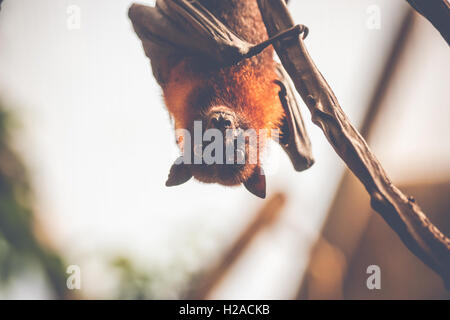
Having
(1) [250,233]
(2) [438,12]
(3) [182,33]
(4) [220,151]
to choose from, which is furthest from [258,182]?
(1) [250,233]

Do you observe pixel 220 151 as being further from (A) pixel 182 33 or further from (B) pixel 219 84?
(A) pixel 182 33

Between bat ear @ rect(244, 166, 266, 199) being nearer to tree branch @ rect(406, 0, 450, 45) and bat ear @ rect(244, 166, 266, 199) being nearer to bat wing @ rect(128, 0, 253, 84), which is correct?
bat wing @ rect(128, 0, 253, 84)

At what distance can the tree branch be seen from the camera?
1.08m

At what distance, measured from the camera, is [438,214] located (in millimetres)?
3613

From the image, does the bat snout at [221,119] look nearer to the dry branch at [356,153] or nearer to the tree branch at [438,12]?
the dry branch at [356,153]

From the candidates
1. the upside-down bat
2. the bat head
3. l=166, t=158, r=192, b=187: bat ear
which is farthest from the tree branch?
l=166, t=158, r=192, b=187: bat ear

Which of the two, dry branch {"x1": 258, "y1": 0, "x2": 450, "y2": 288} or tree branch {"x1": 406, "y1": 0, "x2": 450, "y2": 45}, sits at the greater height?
tree branch {"x1": 406, "y1": 0, "x2": 450, "y2": 45}

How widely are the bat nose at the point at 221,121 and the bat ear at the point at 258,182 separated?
26cm

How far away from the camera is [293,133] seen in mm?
1600

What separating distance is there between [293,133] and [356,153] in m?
0.59

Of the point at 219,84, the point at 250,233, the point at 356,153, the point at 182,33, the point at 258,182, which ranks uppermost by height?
the point at 182,33

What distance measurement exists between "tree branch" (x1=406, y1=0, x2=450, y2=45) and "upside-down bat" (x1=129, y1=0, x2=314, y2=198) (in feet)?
1.82

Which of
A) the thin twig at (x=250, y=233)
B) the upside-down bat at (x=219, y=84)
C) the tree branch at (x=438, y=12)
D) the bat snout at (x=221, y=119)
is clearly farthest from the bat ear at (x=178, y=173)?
the thin twig at (x=250, y=233)
